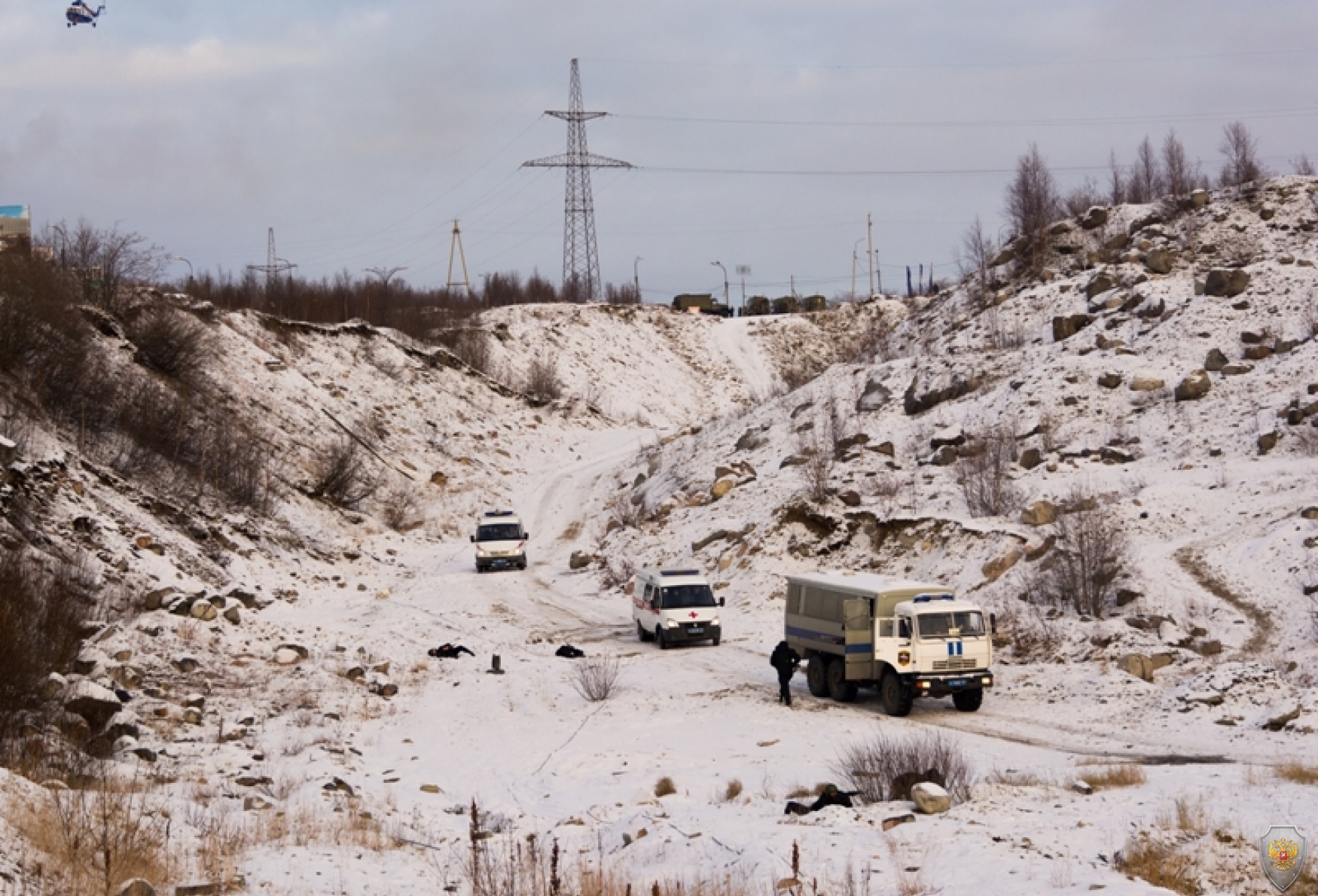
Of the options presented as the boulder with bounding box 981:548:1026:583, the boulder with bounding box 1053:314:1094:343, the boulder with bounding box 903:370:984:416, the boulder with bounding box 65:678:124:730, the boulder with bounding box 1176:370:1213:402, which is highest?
the boulder with bounding box 1053:314:1094:343

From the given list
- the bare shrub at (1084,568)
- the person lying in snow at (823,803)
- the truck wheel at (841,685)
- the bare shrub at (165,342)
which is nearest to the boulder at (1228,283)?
the bare shrub at (1084,568)

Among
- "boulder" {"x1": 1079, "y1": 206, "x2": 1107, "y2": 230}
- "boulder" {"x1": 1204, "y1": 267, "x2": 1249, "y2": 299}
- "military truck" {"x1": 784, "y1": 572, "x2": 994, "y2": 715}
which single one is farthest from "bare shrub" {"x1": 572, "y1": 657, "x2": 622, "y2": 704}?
"boulder" {"x1": 1079, "y1": 206, "x2": 1107, "y2": 230}

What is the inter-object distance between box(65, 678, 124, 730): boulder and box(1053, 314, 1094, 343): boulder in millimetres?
38995

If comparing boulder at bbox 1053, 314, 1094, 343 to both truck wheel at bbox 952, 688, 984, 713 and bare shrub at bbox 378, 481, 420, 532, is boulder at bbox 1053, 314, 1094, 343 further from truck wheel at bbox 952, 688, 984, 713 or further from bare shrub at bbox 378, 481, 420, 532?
truck wheel at bbox 952, 688, 984, 713

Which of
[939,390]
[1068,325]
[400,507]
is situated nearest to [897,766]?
[939,390]

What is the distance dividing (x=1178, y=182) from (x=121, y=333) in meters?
51.2

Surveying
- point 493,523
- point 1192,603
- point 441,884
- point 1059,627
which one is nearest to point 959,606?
point 1059,627

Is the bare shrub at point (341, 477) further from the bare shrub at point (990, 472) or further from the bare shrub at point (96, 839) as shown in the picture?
the bare shrub at point (96, 839)

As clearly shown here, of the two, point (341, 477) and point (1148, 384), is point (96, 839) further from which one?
point (341, 477)

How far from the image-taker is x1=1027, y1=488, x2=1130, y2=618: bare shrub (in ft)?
87.6

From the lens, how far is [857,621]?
2212 cm

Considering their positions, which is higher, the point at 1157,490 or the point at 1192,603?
the point at 1157,490

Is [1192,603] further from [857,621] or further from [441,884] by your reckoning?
[441,884]
